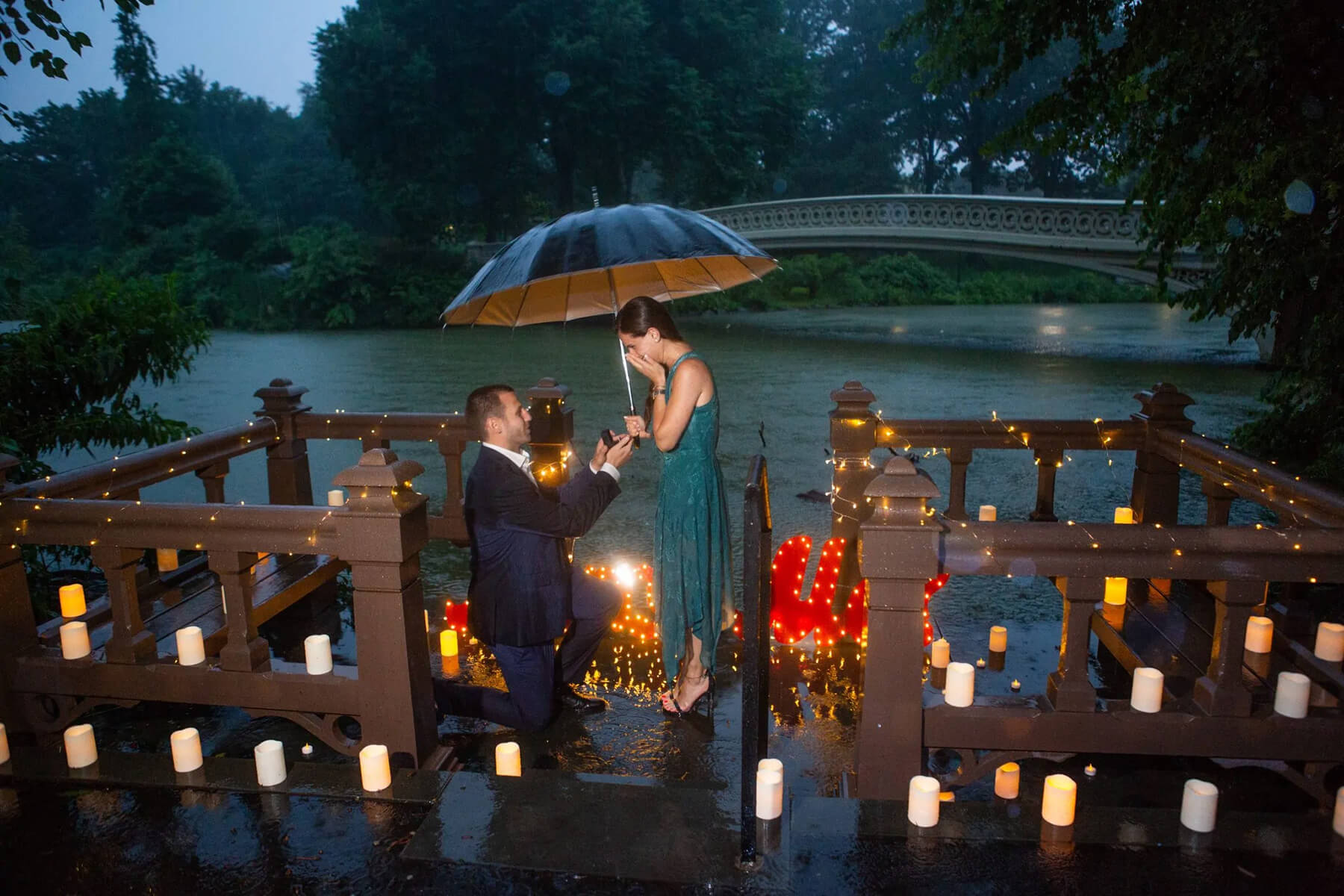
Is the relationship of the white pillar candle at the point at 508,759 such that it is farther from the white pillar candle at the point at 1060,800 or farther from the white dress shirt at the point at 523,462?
the white pillar candle at the point at 1060,800

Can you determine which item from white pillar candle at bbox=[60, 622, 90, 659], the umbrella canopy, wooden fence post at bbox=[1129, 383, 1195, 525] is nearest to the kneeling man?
the umbrella canopy

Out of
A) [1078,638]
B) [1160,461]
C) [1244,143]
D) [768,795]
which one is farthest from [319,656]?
[1244,143]

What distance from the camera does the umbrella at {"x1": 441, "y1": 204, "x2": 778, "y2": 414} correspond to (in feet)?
13.4

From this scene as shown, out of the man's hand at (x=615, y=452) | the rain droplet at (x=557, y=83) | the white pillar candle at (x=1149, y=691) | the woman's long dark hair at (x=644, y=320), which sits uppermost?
the rain droplet at (x=557, y=83)

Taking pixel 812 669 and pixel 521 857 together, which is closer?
pixel 521 857

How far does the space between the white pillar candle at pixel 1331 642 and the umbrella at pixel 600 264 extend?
2880 mm

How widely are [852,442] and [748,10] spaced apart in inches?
1612

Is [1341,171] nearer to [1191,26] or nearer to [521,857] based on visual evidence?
[1191,26]

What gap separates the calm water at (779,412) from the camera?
15.0ft

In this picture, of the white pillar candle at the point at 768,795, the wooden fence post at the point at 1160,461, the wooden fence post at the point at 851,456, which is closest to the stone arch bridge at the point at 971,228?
the wooden fence post at the point at 1160,461

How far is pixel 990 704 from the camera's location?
11.6 feet

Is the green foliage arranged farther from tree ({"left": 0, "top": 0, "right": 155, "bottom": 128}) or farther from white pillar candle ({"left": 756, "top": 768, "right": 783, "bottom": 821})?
white pillar candle ({"left": 756, "top": 768, "right": 783, "bottom": 821})

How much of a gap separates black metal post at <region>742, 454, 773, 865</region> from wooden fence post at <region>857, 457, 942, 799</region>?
1.68ft

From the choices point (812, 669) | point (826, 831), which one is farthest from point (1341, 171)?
point (826, 831)
